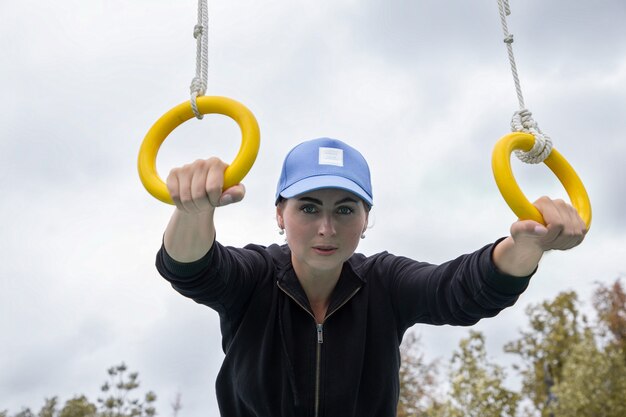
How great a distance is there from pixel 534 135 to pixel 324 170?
1.05 meters

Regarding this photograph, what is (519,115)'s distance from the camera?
3643mm

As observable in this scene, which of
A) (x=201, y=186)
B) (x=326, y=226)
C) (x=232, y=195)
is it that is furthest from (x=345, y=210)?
(x=201, y=186)

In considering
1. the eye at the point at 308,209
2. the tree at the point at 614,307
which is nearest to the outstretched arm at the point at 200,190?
the eye at the point at 308,209

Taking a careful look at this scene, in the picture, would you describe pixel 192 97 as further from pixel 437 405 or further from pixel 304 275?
pixel 437 405

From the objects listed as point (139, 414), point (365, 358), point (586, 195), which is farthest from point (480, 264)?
point (139, 414)

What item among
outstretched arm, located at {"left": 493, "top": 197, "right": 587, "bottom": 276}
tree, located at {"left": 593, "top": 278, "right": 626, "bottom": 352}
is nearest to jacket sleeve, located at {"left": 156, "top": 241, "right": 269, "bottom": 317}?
outstretched arm, located at {"left": 493, "top": 197, "right": 587, "bottom": 276}

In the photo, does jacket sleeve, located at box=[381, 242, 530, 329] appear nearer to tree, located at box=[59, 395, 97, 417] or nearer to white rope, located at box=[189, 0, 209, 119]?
white rope, located at box=[189, 0, 209, 119]

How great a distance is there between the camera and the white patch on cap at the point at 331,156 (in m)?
3.76

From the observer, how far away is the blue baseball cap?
3621mm

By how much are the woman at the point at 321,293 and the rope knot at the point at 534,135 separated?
0.48 m

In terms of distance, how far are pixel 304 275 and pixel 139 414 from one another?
24658mm

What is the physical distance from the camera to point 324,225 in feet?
11.7

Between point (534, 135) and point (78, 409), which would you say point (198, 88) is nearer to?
point (534, 135)

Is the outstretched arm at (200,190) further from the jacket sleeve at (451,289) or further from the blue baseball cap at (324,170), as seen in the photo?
the jacket sleeve at (451,289)
